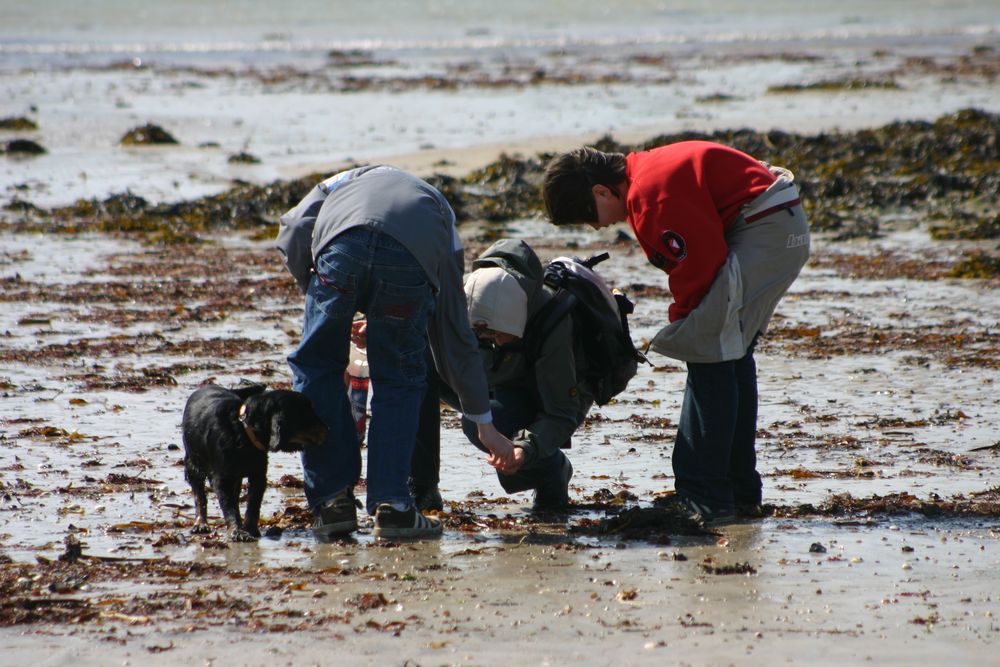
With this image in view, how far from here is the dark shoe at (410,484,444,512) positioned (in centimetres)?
480

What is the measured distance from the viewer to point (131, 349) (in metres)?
7.47

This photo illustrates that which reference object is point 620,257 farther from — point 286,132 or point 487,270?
point 286,132

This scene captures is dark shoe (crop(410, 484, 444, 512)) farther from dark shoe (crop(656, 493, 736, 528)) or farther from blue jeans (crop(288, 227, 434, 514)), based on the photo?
dark shoe (crop(656, 493, 736, 528))

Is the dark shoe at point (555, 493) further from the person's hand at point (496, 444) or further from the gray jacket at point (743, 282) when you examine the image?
the gray jacket at point (743, 282)

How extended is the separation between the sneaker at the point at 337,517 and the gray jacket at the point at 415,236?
20.1 inches

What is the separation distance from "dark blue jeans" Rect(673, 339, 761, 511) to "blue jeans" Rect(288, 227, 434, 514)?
39.3 inches

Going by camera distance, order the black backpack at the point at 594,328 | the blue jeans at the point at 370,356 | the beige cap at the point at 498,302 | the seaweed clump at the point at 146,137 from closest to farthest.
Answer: the blue jeans at the point at 370,356, the beige cap at the point at 498,302, the black backpack at the point at 594,328, the seaweed clump at the point at 146,137

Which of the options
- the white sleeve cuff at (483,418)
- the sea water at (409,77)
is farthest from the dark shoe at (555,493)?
the sea water at (409,77)

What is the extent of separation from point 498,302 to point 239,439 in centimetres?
102

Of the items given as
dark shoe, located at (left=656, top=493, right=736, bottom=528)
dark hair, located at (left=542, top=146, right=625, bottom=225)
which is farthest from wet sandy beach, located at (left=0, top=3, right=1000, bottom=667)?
dark hair, located at (left=542, top=146, right=625, bottom=225)

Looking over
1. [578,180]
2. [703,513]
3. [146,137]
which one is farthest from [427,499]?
[146,137]

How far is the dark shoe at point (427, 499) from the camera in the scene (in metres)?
4.80

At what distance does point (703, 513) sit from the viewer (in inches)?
180

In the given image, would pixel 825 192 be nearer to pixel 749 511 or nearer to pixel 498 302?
pixel 749 511
